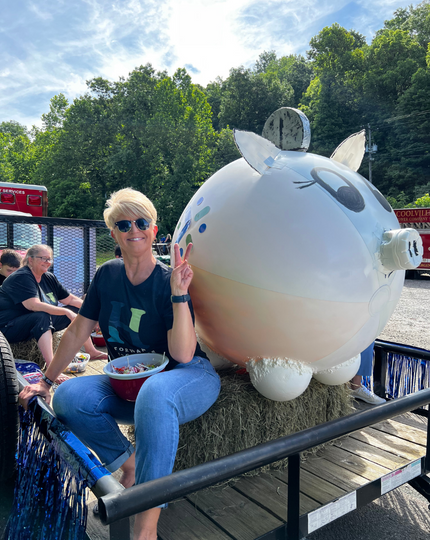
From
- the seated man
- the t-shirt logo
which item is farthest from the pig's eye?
the seated man

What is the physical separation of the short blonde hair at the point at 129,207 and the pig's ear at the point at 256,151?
49 cm

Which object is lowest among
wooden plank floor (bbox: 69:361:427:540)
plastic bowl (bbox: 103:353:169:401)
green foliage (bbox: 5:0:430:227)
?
wooden plank floor (bbox: 69:361:427:540)

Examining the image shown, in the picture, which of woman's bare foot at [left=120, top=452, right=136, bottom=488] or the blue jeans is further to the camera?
woman's bare foot at [left=120, top=452, right=136, bottom=488]

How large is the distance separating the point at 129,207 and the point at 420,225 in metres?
14.4

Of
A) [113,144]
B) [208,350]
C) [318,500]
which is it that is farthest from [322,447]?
[113,144]

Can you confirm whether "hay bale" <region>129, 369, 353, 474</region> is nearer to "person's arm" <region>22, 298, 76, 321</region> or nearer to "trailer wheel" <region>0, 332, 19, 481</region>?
"trailer wheel" <region>0, 332, 19, 481</region>

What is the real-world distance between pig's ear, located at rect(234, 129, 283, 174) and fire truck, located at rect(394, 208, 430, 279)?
1258 centimetres

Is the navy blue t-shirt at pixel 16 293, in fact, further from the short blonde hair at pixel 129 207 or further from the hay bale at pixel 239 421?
the short blonde hair at pixel 129 207

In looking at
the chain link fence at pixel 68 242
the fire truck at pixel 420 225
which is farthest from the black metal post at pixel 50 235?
the fire truck at pixel 420 225

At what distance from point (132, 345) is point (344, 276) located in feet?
3.31

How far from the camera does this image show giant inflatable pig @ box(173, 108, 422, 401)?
5.64 feet

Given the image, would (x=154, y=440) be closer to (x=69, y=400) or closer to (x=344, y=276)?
(x=69, y=400)

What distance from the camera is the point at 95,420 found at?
1719 millimetres

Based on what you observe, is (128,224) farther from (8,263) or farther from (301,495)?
(8,263)
